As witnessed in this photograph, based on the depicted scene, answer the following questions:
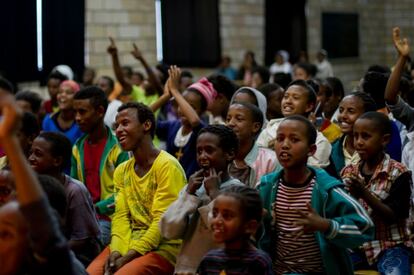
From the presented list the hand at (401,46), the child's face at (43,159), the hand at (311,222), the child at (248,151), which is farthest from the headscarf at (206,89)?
the hand at (311,222)

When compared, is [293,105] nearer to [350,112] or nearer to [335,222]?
[350,112]

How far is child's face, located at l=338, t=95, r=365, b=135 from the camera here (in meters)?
5.58

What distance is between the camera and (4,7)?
12742 mm

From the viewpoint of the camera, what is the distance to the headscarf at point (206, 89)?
6.60m

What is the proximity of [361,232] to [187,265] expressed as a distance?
90 centimetres

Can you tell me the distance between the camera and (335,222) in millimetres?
3938

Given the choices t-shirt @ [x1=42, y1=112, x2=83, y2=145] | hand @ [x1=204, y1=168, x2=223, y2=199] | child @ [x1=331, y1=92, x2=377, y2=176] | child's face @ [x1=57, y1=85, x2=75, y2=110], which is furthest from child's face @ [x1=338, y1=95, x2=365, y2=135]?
child's face @ [x1=57, y1=85, x2=75, y2=110]

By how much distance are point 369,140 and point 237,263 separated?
4.49 ft

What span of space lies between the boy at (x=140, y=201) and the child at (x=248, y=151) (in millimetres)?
367

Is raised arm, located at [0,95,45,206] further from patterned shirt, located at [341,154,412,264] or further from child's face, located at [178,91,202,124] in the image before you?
child's face, located at [178,91,202,124]

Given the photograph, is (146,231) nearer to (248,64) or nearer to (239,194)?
(239,194)

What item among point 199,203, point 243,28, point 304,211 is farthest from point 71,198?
point 243,28

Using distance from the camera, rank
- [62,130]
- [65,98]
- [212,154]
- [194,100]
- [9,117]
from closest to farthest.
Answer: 1. [9,117]
2. [212,154]
3. [194,100]
4. [62,130]
5. [65,98]

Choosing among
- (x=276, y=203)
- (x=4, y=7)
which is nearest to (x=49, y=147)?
(x=276, y=203)
